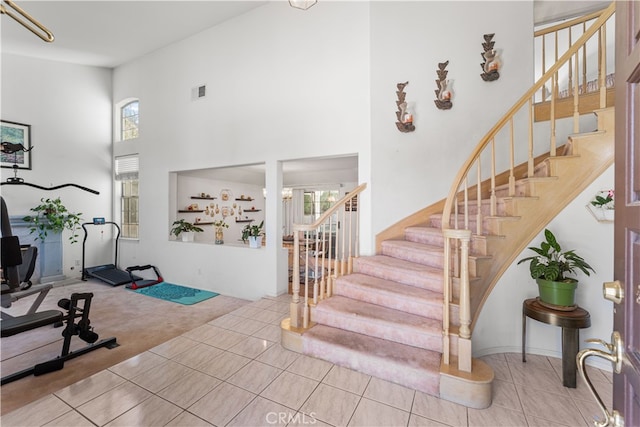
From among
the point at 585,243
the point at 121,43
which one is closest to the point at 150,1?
A: the point at 121,43

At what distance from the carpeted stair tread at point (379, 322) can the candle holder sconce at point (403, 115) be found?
2307 mm

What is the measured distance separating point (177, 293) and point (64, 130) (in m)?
4.39

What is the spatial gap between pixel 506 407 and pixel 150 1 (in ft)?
21.2

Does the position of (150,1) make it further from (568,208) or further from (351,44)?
(568,208)

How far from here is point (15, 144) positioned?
201 inches

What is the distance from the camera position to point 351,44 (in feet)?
12.3

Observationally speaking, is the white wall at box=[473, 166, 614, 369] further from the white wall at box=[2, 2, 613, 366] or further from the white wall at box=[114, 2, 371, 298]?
the white wall at box=[114, 2, 371, 298]

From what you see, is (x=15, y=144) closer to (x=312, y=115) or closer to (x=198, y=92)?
(x=198, y=92)

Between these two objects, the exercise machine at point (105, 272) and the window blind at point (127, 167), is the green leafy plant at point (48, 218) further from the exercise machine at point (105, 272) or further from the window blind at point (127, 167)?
the window blind at point (127, 167)

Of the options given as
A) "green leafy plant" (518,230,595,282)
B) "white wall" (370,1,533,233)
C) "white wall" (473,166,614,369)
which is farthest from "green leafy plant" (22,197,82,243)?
"green leafy plant" (518,230,595,282)

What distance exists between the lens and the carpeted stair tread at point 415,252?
292cm

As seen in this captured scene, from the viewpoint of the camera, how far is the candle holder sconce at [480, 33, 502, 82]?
130 inches

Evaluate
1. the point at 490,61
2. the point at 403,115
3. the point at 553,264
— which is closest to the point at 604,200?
the point at 553,264

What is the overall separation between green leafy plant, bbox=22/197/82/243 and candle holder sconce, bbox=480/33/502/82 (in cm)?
770
